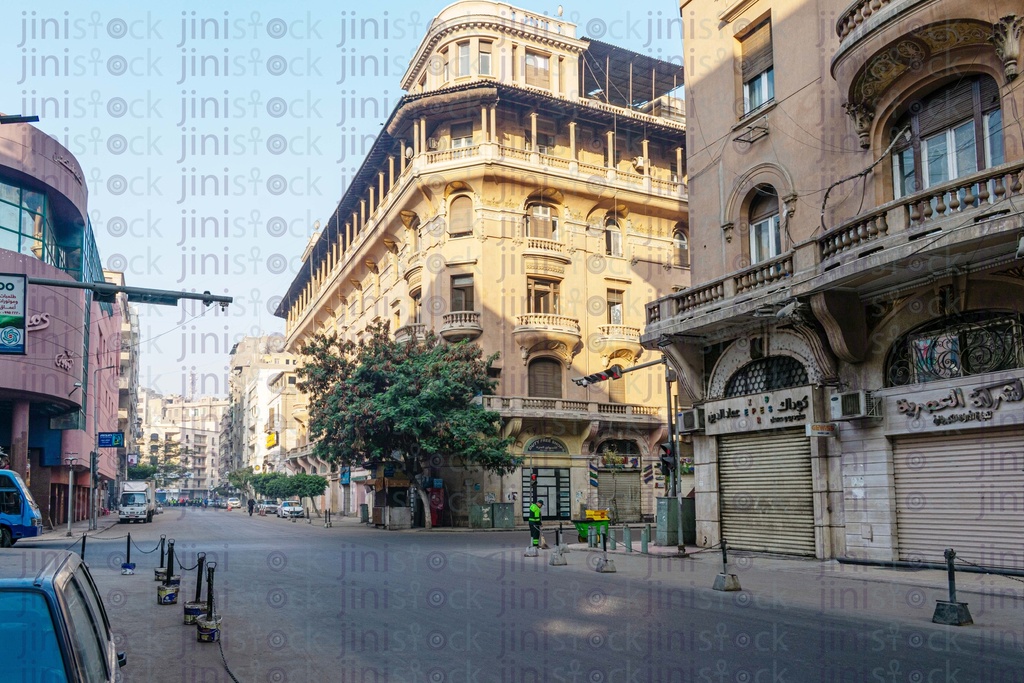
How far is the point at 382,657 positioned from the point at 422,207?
128 ft

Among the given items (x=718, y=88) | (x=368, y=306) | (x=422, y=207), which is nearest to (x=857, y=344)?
(x=718, y=88)

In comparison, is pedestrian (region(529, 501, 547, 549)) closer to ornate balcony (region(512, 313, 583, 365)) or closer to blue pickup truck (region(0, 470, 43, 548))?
blue pickup truck (region(0, 470, 43, 548))

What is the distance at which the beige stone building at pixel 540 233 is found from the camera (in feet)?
144

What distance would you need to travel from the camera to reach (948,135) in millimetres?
16953

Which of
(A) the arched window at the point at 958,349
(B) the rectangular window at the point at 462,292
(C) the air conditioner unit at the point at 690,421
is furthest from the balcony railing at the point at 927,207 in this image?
(B) the rectangular window at the point at 462,292

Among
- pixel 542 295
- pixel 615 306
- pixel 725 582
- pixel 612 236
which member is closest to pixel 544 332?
pixel 542 295

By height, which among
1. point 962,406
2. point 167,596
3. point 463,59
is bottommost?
point 167,596

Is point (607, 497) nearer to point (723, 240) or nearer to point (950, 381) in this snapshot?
point (723, 240)

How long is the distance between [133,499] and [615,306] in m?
32.5

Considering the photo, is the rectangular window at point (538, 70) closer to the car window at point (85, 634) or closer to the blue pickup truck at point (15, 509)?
the blue pickup truck at point (15, 509)

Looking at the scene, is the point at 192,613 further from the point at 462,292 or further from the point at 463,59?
the point at 463,59

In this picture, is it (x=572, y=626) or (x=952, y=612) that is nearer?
(x=952, y=612)

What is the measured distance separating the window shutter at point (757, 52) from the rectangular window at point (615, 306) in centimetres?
2437

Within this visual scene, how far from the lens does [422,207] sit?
153 feet
